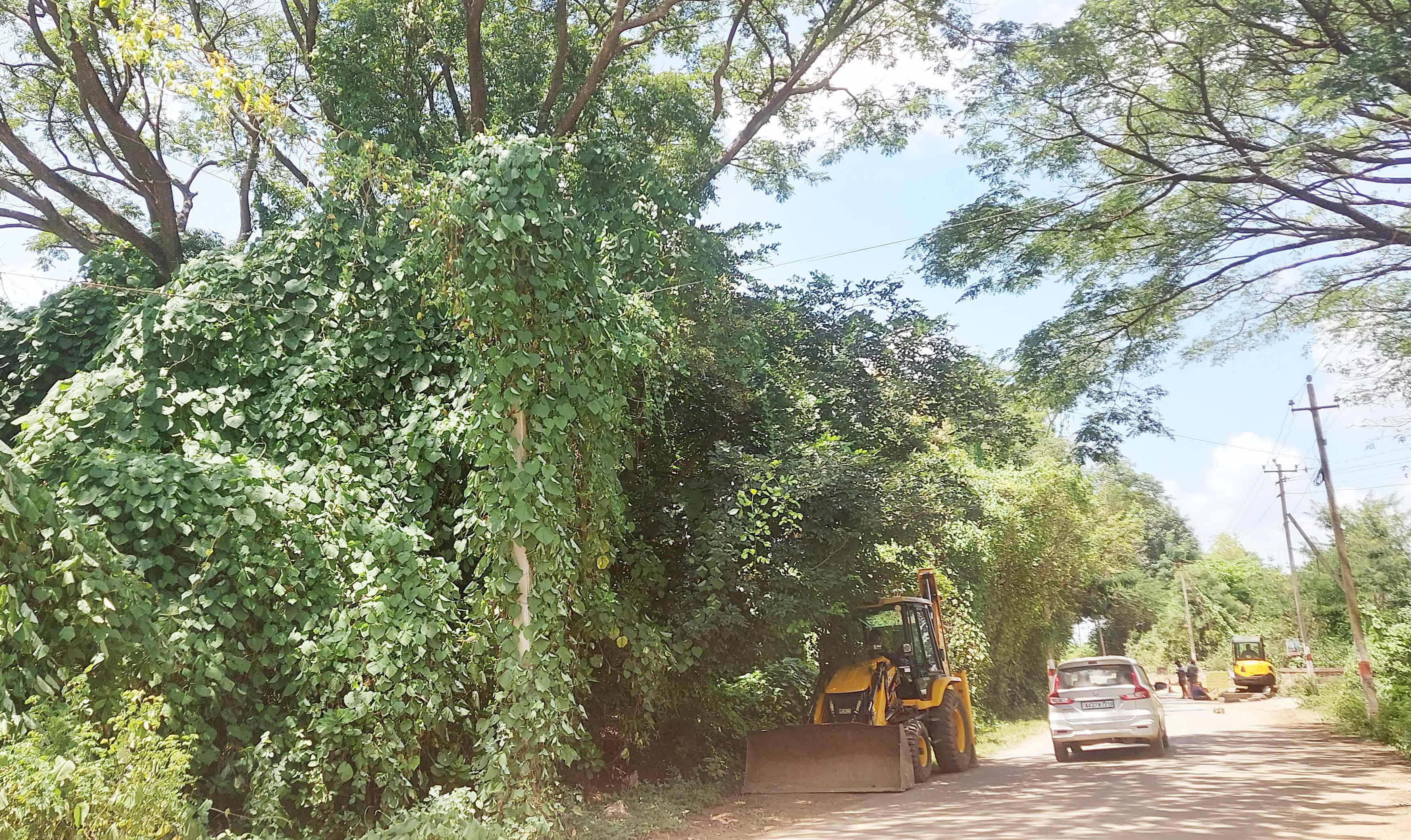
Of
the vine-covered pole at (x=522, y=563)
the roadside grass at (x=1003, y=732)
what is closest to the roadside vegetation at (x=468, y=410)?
the vine-covered pole at (x=522, y=563)

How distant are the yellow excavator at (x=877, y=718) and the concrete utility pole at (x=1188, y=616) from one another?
125ft

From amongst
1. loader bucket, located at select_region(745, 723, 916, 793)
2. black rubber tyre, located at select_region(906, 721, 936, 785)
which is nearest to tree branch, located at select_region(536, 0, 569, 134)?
loader bucket, located at select_region(745, 723, 916, 793)

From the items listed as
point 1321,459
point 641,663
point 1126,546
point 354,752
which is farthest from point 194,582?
point 1126,546

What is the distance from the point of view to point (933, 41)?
1548cm

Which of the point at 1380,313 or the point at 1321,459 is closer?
the point at 1380,313

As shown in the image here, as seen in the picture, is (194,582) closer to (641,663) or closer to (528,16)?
(641,663)

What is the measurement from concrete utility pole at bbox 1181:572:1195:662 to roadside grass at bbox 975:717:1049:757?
24865 millimetres

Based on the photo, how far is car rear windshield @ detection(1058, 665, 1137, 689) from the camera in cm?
1391

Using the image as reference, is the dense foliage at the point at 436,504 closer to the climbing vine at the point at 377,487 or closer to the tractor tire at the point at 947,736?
the climbing vine at the point at 377,487

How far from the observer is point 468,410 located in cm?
874

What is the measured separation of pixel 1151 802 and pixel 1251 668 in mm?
28622

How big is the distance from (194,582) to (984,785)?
9297mm

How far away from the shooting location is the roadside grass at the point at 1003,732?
60.7 ft

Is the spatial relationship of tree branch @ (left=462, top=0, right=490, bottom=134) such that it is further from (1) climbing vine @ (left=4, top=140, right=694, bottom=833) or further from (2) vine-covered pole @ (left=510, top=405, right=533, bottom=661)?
(2) vine-covered pole @ (left=510, top=405, right=533, bottom=661)
